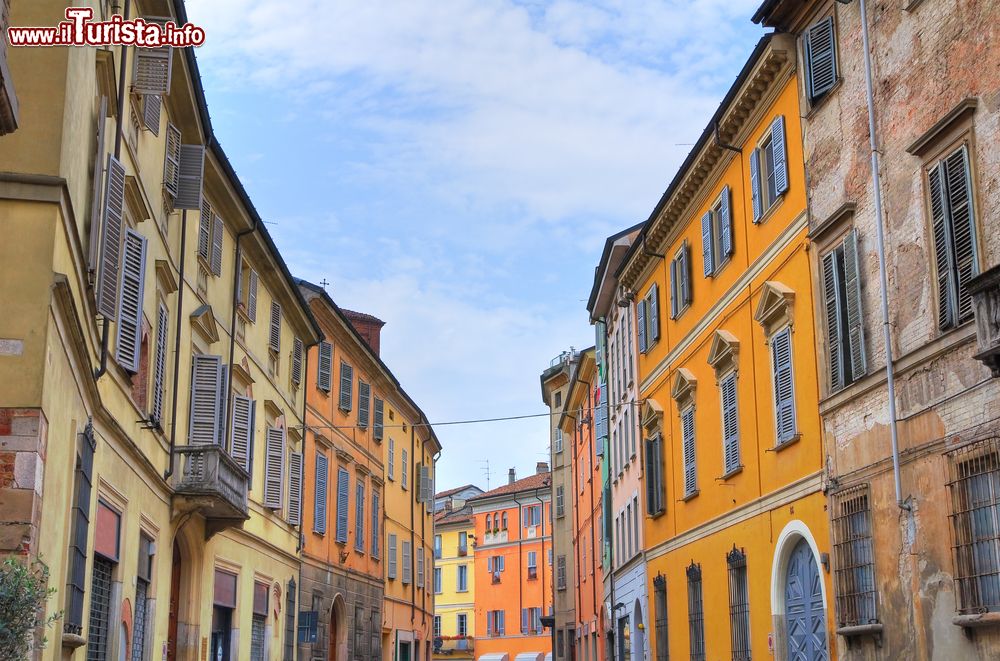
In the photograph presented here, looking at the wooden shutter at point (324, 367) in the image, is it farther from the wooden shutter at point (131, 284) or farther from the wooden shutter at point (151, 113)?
the wooden shutter at point (131, 284)

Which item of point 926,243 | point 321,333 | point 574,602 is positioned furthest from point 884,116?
point 574,602

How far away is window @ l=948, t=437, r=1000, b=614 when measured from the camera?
13102 millimetres

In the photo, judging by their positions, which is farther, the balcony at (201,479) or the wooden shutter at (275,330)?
the wooden shutter at (275,330)

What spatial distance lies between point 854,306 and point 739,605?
7.55m

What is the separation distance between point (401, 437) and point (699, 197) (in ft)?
81.5

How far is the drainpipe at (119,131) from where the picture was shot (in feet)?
46.5

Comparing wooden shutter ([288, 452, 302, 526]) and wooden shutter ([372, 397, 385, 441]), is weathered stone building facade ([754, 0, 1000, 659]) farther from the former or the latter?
wooden shutter ([372, 397, 385, 441])

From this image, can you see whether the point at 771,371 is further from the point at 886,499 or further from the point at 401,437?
the point at 401,437

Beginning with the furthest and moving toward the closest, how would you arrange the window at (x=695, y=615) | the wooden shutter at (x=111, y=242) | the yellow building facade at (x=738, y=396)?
the window at (x=695, y=615) < the yellow building facade at (x=738, y=396) < the wooden shutter at (x=111, y=242)

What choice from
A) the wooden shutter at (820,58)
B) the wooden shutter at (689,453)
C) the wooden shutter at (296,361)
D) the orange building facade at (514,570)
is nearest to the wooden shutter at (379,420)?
the wooden shutter at (296,361)

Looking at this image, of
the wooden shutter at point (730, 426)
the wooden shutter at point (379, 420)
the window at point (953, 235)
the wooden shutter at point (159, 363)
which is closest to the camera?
the window at point (953, 235)

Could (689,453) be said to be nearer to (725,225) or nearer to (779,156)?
(725,225)

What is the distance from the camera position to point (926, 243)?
1473 centimetres

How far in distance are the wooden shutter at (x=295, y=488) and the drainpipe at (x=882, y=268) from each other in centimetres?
1828
